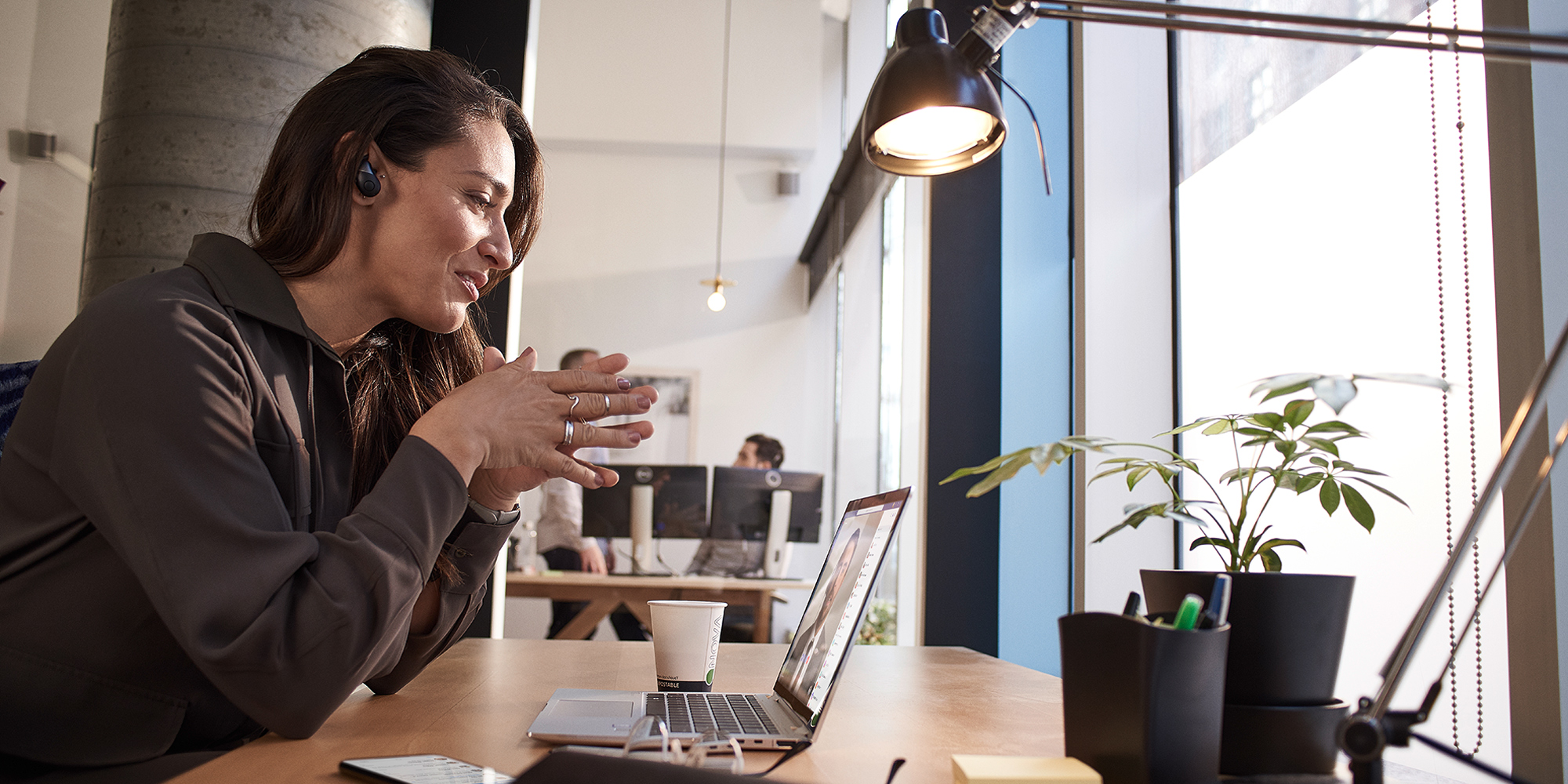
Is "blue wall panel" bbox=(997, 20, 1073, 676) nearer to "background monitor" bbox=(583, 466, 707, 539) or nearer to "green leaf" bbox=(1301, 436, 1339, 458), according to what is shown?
"green leaf" bbox=(1301, 436, 1339, 458)

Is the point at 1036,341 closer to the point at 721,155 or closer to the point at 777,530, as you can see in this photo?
the point at 777,530

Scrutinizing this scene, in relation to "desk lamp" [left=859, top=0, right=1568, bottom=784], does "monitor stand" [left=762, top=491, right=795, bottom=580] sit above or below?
below

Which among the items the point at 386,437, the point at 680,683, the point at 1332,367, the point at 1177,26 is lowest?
the point at 680,683

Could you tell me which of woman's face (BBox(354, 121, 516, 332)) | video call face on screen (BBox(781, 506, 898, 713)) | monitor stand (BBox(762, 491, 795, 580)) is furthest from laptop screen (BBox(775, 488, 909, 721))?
monitor stand (BBox(762, 491, 795, 580))

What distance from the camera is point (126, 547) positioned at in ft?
2.59

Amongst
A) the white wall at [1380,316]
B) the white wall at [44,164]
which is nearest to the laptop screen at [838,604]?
the white wall at [1380,316]

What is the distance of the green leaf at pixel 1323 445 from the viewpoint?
0.69 m

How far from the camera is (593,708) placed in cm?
92

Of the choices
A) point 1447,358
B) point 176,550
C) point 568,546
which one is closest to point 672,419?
point 568,546

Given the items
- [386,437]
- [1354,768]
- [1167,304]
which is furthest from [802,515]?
[1354,768]

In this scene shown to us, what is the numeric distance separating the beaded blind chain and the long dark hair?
1198 millimetres

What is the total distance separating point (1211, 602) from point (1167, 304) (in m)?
1.51

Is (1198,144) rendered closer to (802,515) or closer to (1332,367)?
(1332,367)

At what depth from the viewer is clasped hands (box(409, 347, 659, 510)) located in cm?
93
